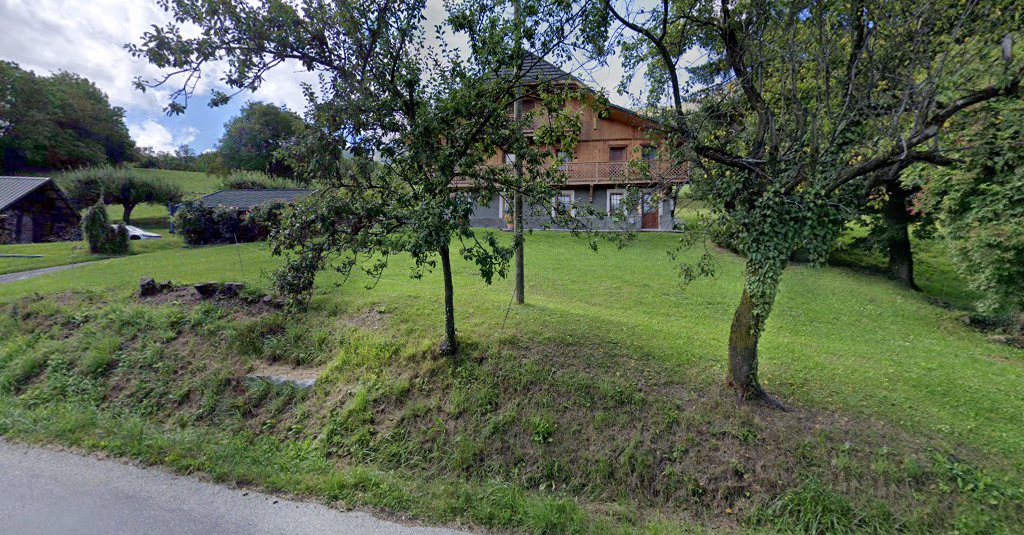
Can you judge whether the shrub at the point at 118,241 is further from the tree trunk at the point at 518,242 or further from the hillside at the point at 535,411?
the tree trunk at the point at 518,242

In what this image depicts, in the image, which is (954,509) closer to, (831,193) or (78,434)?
(831,193)

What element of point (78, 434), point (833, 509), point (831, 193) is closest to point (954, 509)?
point (833, 509)

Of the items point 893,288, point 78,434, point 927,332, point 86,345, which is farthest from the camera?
point 893,288

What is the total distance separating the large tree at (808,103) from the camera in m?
3.75

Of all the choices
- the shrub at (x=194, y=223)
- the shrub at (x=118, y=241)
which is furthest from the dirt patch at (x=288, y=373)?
the shrub at (x=118, y=241)

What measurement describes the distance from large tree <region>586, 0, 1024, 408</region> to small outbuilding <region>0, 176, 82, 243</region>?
3257 cm

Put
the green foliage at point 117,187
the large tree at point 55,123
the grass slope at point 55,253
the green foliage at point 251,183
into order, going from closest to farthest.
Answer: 1. the grass slope at point 55,253
2. the green foliage at point 117,187
3. the green foliage at point 251,183
4. the large tree at point 55,123

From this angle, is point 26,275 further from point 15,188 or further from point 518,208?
point 15,188

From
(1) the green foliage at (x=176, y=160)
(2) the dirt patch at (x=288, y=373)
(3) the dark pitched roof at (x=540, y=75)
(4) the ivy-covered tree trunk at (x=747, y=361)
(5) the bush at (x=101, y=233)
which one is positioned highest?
(1) the green foliage at (x=176, y=160)

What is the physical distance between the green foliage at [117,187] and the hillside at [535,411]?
32.9m

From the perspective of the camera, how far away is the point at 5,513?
3.20m

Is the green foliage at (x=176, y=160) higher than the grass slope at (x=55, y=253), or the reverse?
the green foliage at (x=176, y=160)

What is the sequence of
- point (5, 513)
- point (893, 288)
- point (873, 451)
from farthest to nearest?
point (893, 288) → point (873, 451) → point (5, 513)

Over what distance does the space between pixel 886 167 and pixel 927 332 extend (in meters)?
6.79
